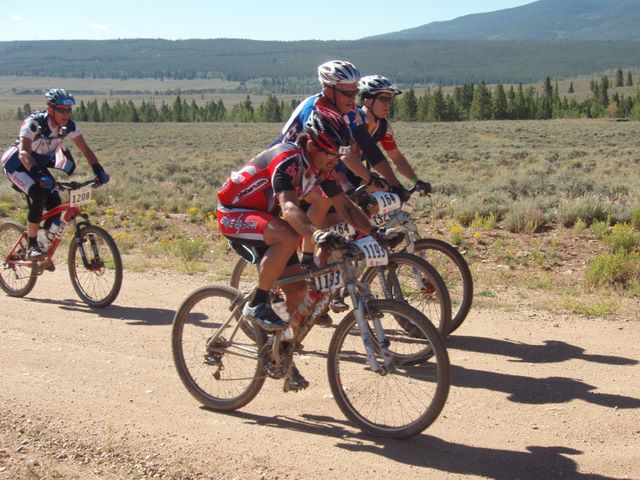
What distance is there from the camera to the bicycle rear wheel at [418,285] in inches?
234

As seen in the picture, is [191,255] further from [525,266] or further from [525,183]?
[525,183]

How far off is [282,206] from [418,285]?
1.88 m

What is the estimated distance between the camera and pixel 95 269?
8398 mm

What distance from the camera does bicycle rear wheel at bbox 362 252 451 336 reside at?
5.95m

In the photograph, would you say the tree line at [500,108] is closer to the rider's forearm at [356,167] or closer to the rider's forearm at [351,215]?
the rider's forearm at [356,167]

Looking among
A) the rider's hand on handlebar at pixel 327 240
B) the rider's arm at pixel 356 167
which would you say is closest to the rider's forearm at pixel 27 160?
the rider's arm at pixel 356 167

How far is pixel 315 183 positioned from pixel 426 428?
1605mm

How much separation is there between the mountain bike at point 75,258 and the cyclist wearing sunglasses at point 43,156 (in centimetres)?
13

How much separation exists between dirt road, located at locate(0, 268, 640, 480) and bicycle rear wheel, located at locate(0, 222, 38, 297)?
1598 mm

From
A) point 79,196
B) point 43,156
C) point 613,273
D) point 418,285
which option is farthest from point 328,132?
point 613,273

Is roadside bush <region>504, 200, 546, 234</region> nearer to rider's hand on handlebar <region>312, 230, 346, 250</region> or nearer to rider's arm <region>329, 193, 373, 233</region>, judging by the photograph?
rider's arm <region>329, 193, 373, 233</region>

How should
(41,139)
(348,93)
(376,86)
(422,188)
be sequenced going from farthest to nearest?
(41,139), (376,86), (422,188), (348,93)

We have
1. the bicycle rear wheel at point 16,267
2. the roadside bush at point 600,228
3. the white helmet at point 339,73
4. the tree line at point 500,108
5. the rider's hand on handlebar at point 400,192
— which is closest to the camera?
the white helmet at point 339,73

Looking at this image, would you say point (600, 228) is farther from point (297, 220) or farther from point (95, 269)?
point (297, 220)
